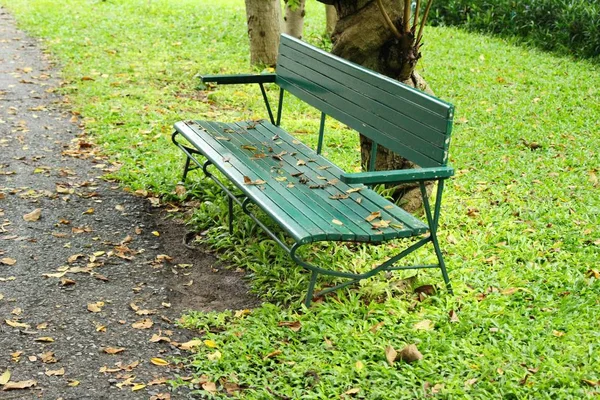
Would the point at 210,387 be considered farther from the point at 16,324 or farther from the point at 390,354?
the point at 16,324

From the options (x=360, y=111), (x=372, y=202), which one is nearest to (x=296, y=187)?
(x=372, y=202)

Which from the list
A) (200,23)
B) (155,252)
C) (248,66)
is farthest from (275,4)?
(155,252)

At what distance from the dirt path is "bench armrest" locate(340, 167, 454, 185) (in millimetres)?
1171

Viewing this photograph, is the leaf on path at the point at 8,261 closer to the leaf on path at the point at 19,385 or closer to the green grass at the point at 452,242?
the green grass at the point at 452,242

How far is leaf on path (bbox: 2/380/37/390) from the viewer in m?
3.46

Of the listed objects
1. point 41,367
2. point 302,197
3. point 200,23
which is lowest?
point 200,23

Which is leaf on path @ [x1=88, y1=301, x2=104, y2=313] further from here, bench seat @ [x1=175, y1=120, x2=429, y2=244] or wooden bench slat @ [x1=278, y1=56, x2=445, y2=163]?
wooden bench slat @ [x1=278, y1=56, x2=445, y2=163]

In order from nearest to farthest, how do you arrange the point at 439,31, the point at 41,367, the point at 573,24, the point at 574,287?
the point at 41,367 → the point at 574,287 → the point at 573,24 → the point at 439,31

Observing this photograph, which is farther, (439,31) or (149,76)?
(439,31)

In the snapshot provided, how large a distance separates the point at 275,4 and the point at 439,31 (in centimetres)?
390

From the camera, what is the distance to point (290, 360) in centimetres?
369

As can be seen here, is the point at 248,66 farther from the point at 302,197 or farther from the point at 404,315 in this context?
the point at 404,315

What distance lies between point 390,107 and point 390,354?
1.46 meters

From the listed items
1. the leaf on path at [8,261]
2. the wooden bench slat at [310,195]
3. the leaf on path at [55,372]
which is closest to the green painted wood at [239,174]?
the wooden bench slat at [310,195]
